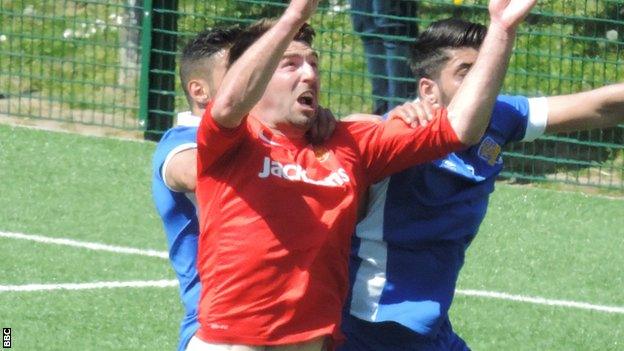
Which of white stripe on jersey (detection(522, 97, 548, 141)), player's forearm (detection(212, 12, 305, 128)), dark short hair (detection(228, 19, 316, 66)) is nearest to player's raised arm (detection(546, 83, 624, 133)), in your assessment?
white stripe on jersey (detection(522, 97, 548, 141))

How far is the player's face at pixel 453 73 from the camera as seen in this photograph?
15.3 ft

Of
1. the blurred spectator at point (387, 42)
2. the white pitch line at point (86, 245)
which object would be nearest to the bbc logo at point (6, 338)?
the white pitch line at point (86, 245)

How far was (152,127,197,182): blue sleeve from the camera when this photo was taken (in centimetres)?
430

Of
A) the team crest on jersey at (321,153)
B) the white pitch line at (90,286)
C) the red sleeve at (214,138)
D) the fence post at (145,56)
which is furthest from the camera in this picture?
the fence post at (145,56)

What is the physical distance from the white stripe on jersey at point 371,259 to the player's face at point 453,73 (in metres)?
0.41

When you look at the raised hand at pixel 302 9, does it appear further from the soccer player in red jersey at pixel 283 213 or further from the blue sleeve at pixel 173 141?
the blue sleeve at pixel 173 141

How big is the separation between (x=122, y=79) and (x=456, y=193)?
23.8 feet

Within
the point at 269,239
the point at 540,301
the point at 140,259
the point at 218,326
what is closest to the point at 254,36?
the point at 269,239

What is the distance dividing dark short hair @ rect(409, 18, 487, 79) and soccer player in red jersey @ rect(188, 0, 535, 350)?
66 centimetres

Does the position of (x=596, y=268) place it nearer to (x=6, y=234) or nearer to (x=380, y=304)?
(x=6, y=234)

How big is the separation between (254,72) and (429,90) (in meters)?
1.11

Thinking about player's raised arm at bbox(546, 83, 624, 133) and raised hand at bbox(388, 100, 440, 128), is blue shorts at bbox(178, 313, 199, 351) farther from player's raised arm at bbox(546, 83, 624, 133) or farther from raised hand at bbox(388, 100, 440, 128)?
player's raised arm at bbox(546, 83, 624, 133)

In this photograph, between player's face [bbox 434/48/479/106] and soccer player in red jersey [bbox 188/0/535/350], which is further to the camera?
player's face [bbox 434/48/479/106]

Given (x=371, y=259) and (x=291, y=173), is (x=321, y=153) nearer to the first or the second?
(x=291, y=173)
